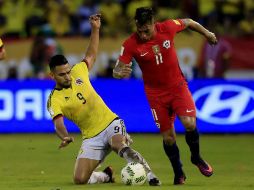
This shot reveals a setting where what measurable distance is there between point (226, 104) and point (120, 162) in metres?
5.32

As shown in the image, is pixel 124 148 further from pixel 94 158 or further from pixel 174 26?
pixel 174 26

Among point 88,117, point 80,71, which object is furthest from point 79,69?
point 88,117

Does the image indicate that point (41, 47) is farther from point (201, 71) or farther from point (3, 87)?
point (201, 71)

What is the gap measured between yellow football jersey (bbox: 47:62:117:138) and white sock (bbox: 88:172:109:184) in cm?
58

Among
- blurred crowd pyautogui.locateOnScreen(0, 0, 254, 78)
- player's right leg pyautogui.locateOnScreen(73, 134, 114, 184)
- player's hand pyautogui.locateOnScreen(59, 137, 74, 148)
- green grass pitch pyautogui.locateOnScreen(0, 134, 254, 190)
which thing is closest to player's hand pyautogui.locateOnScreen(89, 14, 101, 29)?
player's right leg pyautogui.locateOnScreen(73, 134, 114, 184)

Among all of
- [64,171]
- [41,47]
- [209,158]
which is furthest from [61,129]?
[41,47]

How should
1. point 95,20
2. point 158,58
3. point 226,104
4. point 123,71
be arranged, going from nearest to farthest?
point 123,71 → point 158,58 → point 95,20 → point 226,104

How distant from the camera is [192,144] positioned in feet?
42.0

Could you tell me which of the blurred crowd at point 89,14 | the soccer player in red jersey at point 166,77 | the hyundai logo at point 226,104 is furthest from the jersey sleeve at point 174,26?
the blurred crowd at point 89,14

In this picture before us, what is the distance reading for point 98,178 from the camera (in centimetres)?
1318

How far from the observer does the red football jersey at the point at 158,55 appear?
41.8 feet

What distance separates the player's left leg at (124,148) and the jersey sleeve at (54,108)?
2.88 feet

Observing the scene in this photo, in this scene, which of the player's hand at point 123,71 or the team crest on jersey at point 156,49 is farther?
the team crest on jersey at point 156,49

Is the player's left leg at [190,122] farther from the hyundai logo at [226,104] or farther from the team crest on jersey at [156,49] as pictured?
the hyundai logo at [226,104]
